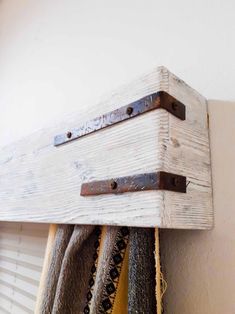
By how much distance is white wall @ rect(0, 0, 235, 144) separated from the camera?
468 millimetres

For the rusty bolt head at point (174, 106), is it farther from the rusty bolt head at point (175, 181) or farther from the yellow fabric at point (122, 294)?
the yellow fabric at point (122, 294)

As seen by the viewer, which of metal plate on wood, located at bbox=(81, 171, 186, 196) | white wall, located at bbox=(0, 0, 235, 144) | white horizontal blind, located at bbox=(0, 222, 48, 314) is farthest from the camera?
white horizontal blind, located at bbox=(0, 222, 48, 314)

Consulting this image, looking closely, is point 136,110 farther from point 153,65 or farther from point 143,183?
point 153,65

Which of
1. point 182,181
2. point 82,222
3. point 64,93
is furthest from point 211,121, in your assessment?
point 64,93

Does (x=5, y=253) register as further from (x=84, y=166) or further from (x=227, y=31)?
(x=227, y=31)

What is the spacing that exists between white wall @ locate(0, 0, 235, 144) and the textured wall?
0.07m

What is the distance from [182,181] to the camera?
14.5 inches

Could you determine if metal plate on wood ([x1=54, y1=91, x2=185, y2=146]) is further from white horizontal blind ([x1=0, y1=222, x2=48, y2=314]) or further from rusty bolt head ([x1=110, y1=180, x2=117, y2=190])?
white horizontal blind ([x1=0, y1=222, x2=48, y2=314])

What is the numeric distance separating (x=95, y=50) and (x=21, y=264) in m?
0.68

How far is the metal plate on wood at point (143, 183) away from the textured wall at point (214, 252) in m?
0.08

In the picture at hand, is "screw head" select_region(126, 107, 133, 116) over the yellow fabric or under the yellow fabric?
over

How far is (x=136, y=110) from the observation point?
395 mm

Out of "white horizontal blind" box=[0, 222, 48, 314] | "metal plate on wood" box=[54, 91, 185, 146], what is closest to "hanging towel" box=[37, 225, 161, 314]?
"metal plate on wood" box=[54, 91, 185, 146]

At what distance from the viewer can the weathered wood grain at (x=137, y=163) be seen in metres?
0.36
